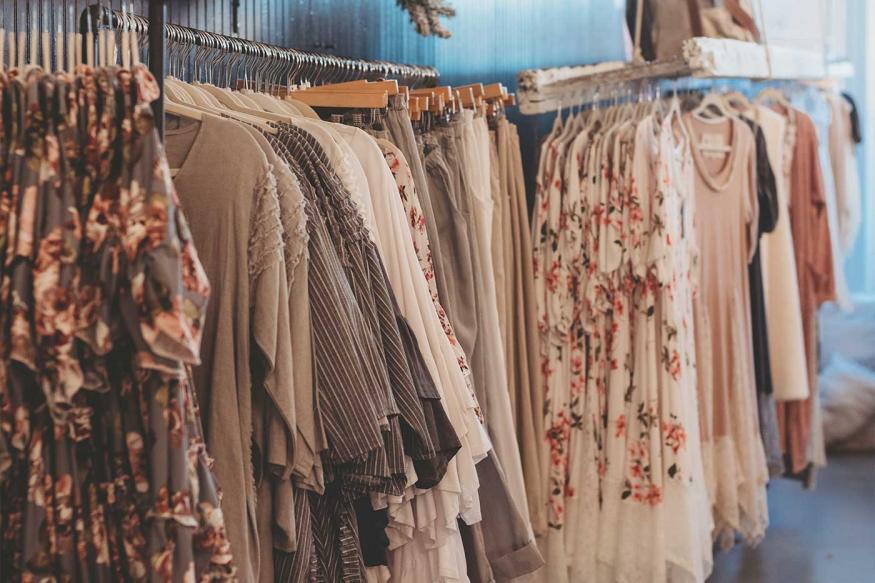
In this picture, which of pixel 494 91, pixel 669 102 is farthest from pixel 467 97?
pixel 669 102

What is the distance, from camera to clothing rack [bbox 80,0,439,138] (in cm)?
123

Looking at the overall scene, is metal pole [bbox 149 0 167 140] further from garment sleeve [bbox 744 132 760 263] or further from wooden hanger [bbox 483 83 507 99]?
garment sleeve [bbox 744 132 760 263]

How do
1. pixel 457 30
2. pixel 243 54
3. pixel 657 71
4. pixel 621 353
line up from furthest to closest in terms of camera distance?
pixel 457 30 < pixel 657 71 < pixel 621 353 < pixel 243 54

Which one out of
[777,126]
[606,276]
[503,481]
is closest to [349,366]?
[503,481]

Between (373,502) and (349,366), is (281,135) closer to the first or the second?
(349,366)

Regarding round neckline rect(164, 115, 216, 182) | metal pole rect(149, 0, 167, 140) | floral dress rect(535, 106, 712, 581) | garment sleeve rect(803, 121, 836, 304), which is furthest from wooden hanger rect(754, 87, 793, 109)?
metal pole rect(149, 0, 167, 140)

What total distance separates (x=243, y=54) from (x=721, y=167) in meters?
1.77

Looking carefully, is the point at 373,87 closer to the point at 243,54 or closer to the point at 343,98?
the point at 343,98

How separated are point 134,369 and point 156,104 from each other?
0.31 m

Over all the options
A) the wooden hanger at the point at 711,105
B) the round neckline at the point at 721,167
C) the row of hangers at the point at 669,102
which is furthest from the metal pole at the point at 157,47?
the wooden hanger at the point at 711,105

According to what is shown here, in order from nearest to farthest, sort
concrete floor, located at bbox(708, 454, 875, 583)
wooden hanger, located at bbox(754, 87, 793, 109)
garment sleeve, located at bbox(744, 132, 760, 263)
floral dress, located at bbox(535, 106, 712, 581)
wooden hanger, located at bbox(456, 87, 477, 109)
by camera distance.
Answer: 1. wooden hanger, located at bbox(456, 87, 477, 109)
2. floral dress, located at bbox(535, 106, 712, 581)
3. garment sleeve, located at bbox(744, 132, 760, 263)
4. concrete floor, located at bbox(708, 454, 875, 583)
5. wooden hanger, located at bbox(754, 87, 793, 109)

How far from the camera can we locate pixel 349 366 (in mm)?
1497

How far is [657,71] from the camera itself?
9.50 feet

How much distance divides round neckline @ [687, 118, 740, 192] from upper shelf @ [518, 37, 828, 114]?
174 millimetres
